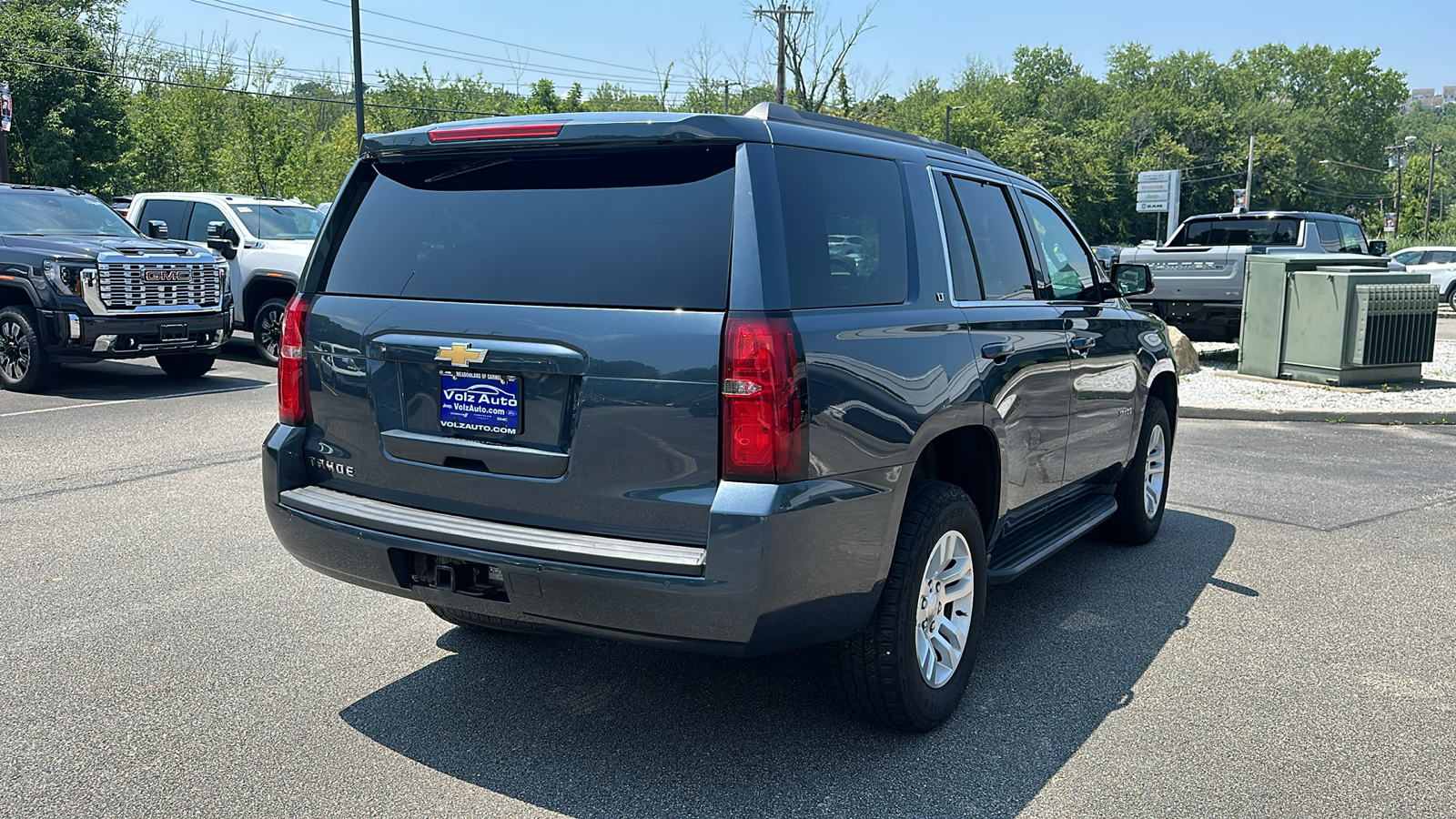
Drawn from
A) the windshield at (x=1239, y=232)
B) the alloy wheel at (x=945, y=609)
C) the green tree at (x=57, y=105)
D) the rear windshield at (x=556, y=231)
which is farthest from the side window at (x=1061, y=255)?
the green tree at (x=57, y=105)

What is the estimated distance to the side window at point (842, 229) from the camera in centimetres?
316

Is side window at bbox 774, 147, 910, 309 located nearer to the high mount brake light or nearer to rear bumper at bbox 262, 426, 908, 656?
rear bumper at bbox 262, 426, 908, 656

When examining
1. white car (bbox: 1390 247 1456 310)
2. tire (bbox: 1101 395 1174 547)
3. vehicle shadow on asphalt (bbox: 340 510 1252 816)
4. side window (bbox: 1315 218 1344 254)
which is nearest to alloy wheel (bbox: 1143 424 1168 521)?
tire (bbox: 1101 395 1174 547)

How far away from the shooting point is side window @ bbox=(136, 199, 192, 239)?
14430 mm

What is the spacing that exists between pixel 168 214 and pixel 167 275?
3986 mm

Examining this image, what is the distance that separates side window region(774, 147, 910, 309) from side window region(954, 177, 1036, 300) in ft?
1.77

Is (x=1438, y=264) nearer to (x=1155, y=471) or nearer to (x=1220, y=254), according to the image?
(x=1220, y=254)

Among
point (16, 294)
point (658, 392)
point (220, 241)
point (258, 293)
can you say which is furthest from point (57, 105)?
point (658, 392)

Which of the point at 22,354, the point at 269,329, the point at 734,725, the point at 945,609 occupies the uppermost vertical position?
the point at 269,329

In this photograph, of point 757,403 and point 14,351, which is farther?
point 14,351

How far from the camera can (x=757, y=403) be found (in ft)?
9.50

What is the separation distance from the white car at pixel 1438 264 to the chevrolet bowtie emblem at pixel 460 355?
101ft

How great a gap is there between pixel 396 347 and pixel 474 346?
298 millimetres

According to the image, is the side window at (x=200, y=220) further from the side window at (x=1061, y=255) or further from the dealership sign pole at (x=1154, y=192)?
the dealership sign pole at (x=1154, y=192)
